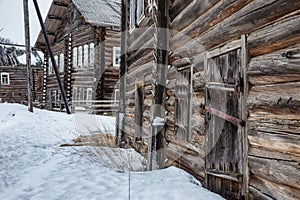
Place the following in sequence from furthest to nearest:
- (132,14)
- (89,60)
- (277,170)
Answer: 1. (89,60)
2. (132,14)
3. (277,170)

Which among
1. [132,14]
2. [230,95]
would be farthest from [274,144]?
[132,14]

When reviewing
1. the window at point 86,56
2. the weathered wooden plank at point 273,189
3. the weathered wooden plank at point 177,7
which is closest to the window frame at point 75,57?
the window at point 86,56

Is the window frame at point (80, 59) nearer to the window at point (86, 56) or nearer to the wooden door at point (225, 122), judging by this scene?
the window at point (86, 56)

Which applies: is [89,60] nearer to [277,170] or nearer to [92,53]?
[92,53]

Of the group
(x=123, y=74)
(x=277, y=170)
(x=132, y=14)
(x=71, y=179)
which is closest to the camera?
(x=277, y=170)

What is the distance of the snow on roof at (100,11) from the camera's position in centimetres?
1697

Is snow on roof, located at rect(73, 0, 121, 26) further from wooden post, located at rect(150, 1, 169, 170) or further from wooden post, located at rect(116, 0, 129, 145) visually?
wooden post, located at rect(150, 1, 169, 170)

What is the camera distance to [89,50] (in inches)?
719

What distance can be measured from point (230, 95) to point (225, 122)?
35 cm

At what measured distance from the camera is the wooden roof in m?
17.1

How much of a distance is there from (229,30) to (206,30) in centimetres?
65

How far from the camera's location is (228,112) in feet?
10.6

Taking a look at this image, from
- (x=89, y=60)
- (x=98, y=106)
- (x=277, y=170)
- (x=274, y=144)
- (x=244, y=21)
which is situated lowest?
(x=98, y=106)

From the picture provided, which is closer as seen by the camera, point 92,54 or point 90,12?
point 90,12
